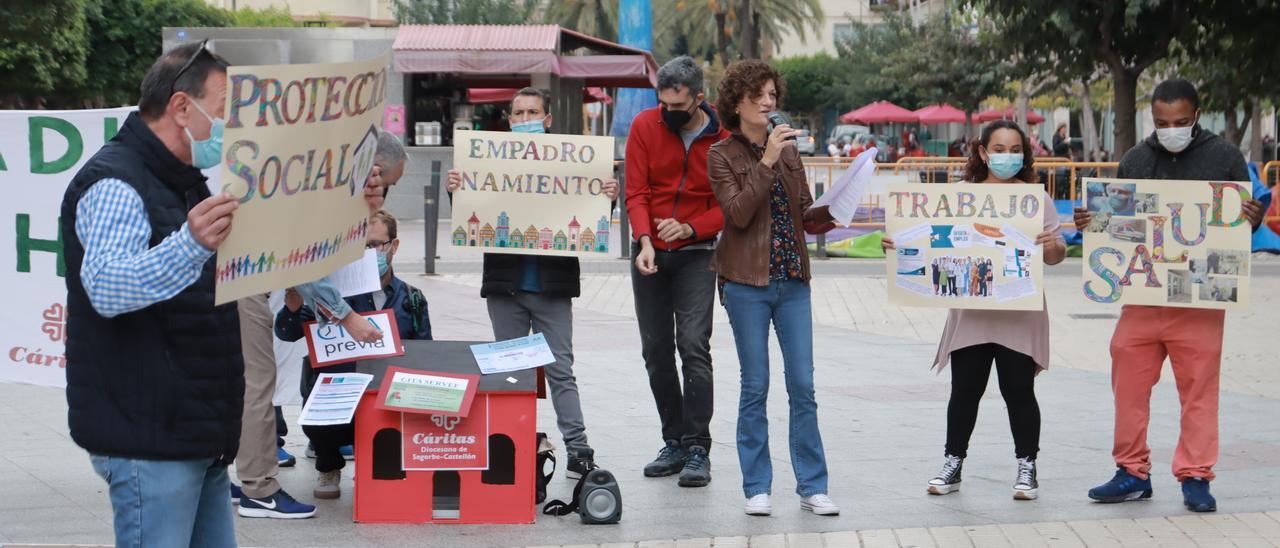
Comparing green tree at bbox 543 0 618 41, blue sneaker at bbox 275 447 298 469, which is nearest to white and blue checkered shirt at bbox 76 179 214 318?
blue sneaker at bbox 275 447 298 469

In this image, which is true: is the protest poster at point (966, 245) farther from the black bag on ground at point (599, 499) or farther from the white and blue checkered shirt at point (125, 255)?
the white and blue checkered shirt at point (125, 255)

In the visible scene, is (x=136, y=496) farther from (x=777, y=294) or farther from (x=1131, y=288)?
(x=1131, y=288)

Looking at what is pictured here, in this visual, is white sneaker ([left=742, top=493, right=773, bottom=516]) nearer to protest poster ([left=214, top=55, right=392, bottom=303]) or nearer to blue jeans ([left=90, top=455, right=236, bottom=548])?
protest poster ([left=214, top=55, right=392, bottom=303])

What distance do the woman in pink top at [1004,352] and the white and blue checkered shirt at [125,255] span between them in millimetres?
3744

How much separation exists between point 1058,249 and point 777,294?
125 centimetres

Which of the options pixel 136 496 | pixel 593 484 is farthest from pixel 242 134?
pixel 593 484

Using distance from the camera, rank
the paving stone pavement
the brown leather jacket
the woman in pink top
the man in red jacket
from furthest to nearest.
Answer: the man in red jacket
the woman in pink top
the brown leather jacket
the paving stone pavement

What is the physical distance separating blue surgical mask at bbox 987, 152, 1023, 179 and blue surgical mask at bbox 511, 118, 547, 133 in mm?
2004

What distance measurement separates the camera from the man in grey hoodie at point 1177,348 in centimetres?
609

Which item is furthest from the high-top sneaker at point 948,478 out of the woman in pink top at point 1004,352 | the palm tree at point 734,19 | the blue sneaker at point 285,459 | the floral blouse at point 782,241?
the palm tree at point 734,19

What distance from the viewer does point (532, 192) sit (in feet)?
22.2

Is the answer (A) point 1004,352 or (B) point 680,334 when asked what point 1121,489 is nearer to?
(A) point 1004,352

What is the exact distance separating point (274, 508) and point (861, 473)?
2.68 meters

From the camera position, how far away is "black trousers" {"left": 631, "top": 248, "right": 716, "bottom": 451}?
6.65 meters
